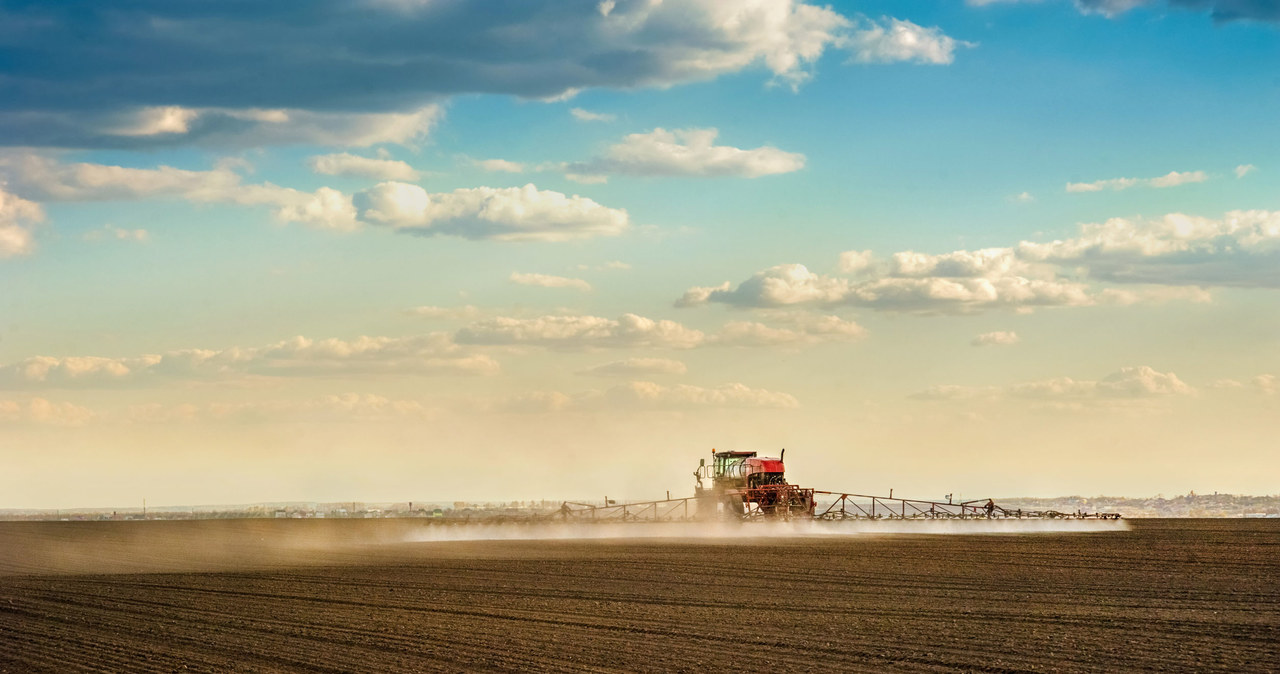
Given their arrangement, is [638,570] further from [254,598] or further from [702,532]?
[702,532]

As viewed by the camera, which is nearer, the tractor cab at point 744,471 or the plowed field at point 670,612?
the plowed field at point 670,612

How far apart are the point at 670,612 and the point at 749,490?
3991cm

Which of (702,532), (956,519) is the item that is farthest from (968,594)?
(956,519)

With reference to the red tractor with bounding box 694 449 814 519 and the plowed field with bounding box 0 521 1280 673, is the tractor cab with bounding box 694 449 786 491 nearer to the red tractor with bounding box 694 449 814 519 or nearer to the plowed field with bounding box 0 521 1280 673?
the red tractor with bounding box 694 449 814 519

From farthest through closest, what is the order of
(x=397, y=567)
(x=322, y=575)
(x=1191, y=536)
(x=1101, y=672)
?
1. (x=1191, y=536)
2. (x=397, y=567)
3. (x=322, y=575)
4. (x=1101, y=672)

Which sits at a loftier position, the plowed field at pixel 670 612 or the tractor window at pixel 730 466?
the tractor window at pixel 730 466

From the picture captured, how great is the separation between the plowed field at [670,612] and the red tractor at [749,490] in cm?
1871

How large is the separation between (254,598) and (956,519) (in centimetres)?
5207

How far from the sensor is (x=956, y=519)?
7381 centimetres

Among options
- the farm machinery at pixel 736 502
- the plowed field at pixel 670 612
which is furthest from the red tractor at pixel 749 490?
the plowed field at pixel 670 612

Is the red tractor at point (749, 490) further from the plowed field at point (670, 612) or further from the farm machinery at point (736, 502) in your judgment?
the plowed field at point (670, 612)

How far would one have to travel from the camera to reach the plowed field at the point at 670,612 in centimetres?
1934

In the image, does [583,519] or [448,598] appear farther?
[583,519]

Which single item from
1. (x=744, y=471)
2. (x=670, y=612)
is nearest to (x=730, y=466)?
(x=744, y=471)
